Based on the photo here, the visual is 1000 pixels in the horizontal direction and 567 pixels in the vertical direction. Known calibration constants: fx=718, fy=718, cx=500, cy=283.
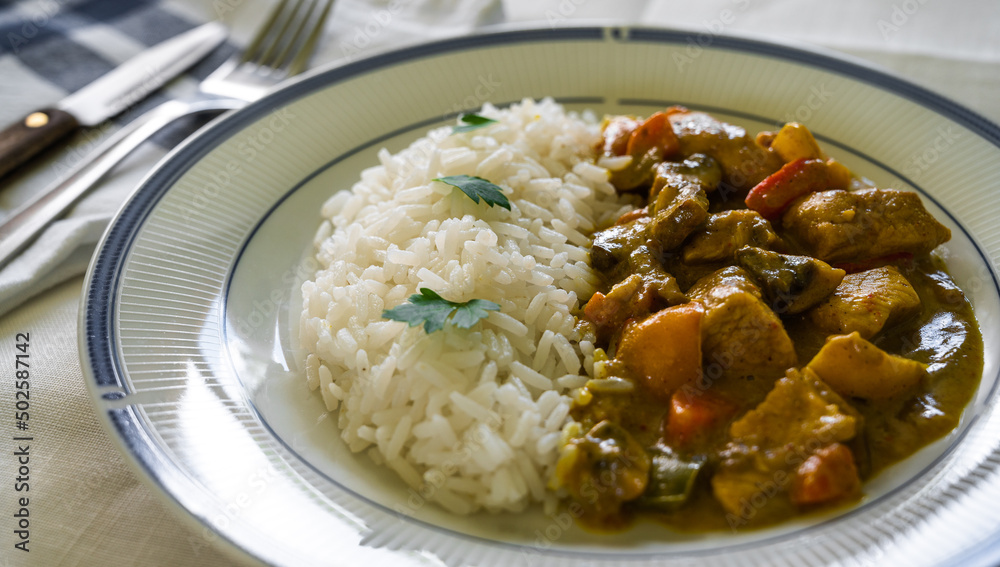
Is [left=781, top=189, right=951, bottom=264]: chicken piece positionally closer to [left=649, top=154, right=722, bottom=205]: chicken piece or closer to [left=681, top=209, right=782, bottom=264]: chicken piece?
[left=681, top=209, right=782, bottom=264]: chicken piece

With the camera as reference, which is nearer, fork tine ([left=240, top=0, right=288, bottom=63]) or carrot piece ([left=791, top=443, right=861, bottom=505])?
carrot piece ([left=791, top=443, right=861, bottom=505])

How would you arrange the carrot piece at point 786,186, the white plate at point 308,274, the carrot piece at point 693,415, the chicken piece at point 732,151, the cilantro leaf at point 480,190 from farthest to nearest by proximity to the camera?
the chicken piece at point 732,151 → the carrot piece at point 786,186 → the cilantro leaf at point 480,190 → the carrot piece at point 693,415 → the white plate at point 308,274

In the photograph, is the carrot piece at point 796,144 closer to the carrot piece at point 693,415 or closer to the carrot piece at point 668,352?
the carrot piece at point 668,352

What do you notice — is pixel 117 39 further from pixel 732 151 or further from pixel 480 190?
pixel 732 151

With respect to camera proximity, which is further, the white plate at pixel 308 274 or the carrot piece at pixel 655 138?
the carrot piece at pixel 655 138


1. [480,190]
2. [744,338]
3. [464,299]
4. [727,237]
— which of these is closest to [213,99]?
[480,190]

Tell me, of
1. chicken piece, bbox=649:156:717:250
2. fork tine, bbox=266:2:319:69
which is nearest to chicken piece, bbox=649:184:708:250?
chicken piece, bbox=649:156:717:250

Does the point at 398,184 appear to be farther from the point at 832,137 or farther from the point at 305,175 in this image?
the point at 832,137

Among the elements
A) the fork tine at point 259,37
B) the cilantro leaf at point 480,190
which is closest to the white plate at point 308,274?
the cilantro leaf at point 480,190
